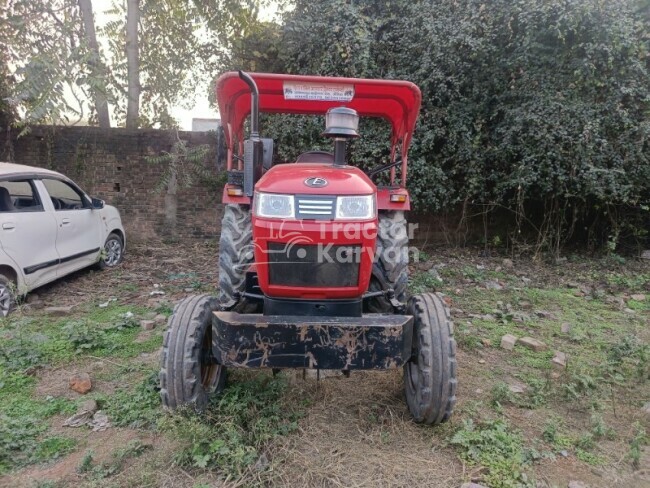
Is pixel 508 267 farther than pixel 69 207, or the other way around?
pixel 508 267

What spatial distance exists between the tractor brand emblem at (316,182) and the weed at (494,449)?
1.64 metres

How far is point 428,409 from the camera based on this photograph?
2.71 m

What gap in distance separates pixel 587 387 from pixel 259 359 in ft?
8.16

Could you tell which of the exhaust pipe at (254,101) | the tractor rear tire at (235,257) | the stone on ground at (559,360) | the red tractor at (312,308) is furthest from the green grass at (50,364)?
the stone on ground at (559,360)

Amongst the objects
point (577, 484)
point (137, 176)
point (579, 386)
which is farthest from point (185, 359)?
point (137, 176)

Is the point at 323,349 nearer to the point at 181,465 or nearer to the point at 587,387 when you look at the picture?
the point at 181,465

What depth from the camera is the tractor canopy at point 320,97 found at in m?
3.22

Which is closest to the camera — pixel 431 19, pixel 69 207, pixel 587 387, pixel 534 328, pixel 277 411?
pixel 277 411

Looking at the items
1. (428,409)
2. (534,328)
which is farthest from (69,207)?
(534,328)

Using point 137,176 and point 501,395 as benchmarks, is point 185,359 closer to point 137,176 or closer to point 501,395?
point 501,395

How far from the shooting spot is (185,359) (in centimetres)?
270

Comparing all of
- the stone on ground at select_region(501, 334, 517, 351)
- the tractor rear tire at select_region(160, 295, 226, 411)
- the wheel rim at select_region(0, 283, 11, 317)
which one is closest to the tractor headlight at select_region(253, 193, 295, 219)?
the tractor rear tire at select_region(160, 295, 226, 411)

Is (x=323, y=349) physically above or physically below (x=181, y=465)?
above

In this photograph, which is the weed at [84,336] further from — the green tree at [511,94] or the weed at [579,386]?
the green tree at [511,94]
